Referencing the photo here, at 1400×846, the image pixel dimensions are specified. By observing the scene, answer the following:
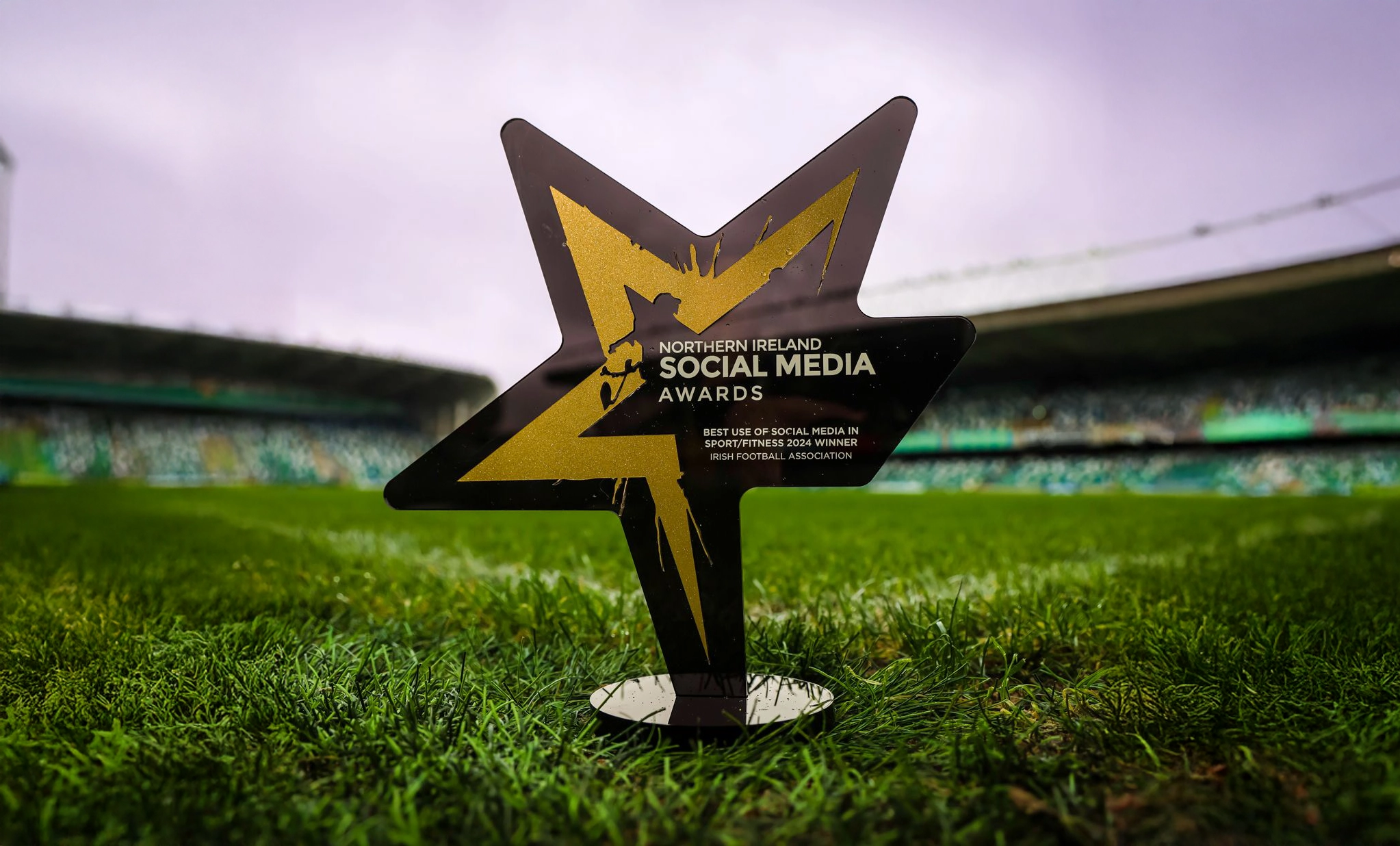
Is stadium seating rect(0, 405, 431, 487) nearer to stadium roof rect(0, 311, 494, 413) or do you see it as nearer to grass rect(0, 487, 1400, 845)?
stadium roof rect(0, 311, 494, 413)

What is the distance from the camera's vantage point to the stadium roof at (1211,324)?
25578 millimetres

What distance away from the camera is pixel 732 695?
2.15 meters

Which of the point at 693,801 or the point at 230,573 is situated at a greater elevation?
the point at 230,573

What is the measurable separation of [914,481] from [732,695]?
40.7 m

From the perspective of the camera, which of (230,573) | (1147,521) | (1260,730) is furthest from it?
(1147,521)

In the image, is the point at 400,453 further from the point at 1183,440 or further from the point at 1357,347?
the point at 1357,347

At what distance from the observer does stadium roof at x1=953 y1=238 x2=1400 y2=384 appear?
25578 mm

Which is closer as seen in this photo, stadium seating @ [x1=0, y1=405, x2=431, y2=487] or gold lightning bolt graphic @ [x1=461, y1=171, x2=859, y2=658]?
gold lightning bolt graphic @ [x1=461, y1=171, x2=859, y2=658]

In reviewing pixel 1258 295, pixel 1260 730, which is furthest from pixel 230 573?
pixel 1258 295

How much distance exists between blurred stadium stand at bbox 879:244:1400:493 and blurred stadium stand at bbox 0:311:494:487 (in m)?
27.1

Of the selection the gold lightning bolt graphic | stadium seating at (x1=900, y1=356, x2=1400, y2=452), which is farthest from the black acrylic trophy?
stadium seating at (x1=900, y1=356, x2=1400, y2=452)

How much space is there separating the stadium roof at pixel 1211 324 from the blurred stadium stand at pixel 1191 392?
63mm

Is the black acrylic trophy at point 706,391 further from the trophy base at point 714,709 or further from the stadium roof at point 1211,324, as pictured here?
the stadium roof at point 1211,324

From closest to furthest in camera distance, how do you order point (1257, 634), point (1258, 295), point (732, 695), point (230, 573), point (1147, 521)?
point (732, 695) < point (1257, 634) < point (230, 573) < point (1147, 521) < point (1258, 295)
